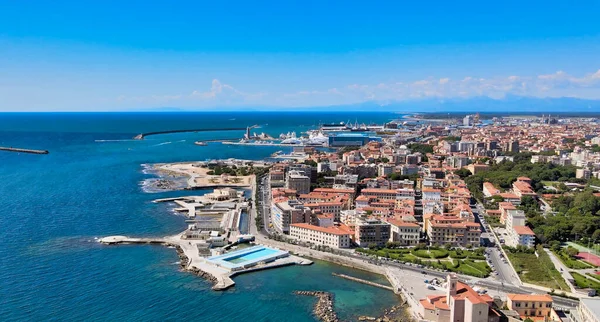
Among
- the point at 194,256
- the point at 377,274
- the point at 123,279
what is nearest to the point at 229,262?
the point at 194,256

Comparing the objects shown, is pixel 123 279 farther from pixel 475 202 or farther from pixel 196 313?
pixel 475 202

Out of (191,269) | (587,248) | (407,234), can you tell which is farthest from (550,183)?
(191,269)

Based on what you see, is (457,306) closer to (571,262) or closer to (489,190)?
(571,262)

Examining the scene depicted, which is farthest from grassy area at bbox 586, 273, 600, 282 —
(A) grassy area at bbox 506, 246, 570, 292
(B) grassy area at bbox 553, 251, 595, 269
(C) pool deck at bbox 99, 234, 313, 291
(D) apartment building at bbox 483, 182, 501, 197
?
(D) apartment building at bbox 483, 182, 501, 197

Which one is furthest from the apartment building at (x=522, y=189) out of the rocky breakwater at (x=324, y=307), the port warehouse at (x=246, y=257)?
the rocky breakwater at (x=324, y=307)

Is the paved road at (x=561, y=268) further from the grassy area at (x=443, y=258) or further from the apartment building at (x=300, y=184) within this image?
the apartment building at (x=300, y=184)

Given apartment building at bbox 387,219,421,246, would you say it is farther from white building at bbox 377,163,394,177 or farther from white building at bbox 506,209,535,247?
white building at bbox 377,163,394,177
